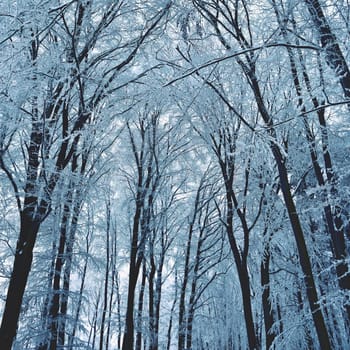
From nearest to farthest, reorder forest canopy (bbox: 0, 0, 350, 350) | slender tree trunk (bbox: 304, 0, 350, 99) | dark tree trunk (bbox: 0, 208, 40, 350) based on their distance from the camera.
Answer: slender tree trunk (bbox: 304, 0, 350, 99)
forest canopy (bbox: 0, 0, 350, 350)
dark tree trunk (bbox: 0, 208, 40, 350)

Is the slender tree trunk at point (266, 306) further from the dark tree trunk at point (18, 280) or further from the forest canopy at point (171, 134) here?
the dark tree trunk at point (18, 280)

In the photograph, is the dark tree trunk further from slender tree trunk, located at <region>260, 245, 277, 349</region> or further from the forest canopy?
slender tree trunk, located at <region>260, 245, 277, 349</region>

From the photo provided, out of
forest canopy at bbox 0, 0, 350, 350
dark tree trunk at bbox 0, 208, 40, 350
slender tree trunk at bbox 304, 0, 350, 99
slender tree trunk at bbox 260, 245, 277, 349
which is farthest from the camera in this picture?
slender tree trunk at bbox 260, 245, 277, 349

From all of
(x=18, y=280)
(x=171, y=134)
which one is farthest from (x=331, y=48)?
(x=171, y=134)

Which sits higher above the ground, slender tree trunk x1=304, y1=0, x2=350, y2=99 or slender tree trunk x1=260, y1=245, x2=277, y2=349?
slender tree trunk x1=304, y1=0, x2=350, y2=99

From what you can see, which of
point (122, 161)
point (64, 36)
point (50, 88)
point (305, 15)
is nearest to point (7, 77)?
point (50, 88)

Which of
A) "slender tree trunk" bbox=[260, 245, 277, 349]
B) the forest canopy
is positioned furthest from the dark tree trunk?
"slender tree trunk" bbox=[260, 245, 277, 349]

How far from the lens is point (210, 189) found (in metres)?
12.9

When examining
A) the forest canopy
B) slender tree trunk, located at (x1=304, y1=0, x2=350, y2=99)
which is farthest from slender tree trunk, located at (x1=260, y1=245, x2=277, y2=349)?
slender tree trunk, located at (x1=304, y1=0, x2=350, y2=99)

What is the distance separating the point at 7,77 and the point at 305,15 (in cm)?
381

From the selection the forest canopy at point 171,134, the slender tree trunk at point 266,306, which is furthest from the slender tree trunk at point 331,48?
the slender tree trunk at point 266,306

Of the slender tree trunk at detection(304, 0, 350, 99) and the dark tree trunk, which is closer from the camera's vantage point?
the slender tree trunk at detection(304, 0, 350, 99)

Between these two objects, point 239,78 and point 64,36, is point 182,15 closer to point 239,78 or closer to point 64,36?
point 64,36

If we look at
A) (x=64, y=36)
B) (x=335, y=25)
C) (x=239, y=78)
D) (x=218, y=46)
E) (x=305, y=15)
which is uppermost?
(x=218, y=46)
